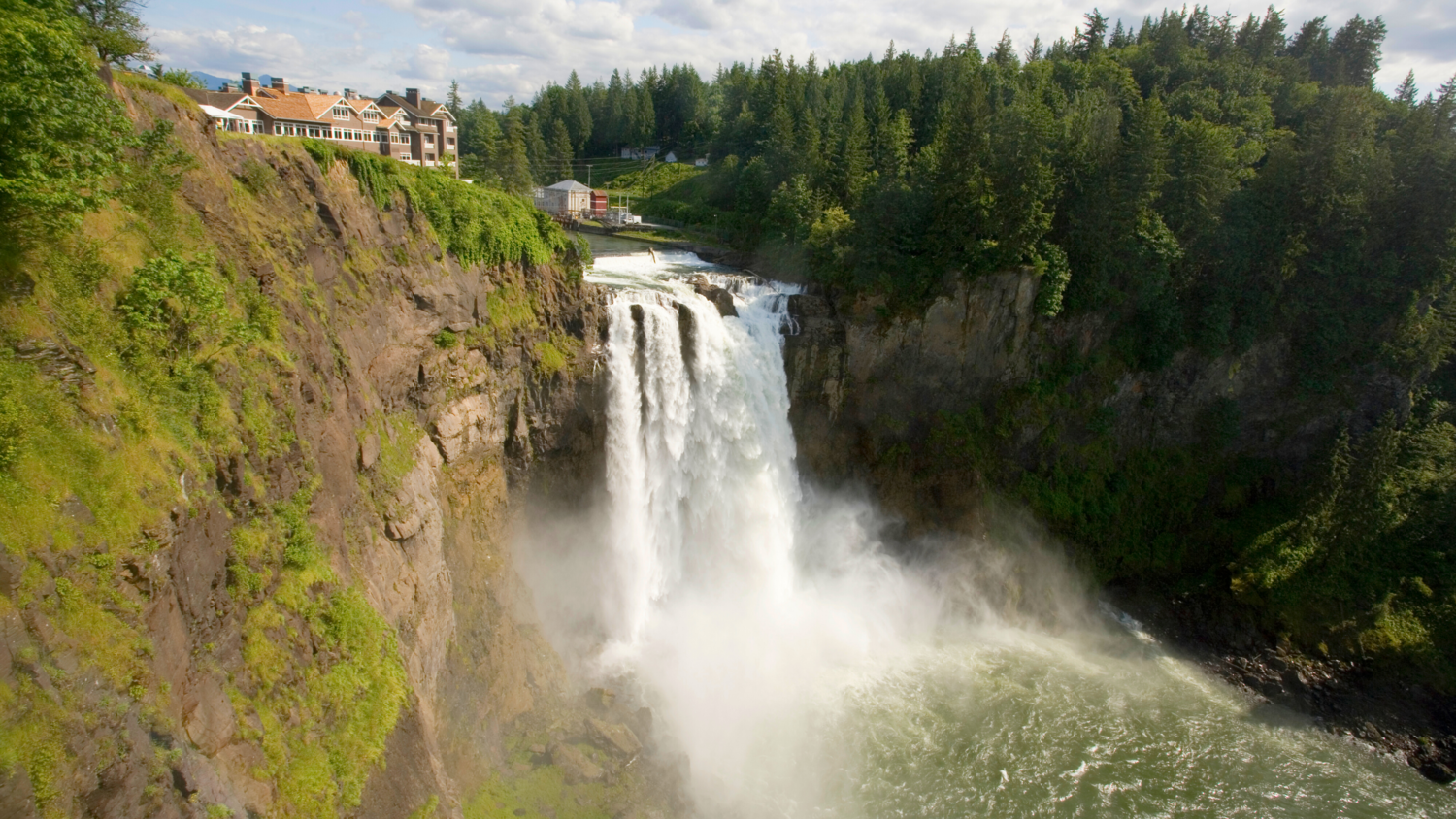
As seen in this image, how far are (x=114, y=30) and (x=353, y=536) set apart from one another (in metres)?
11.0

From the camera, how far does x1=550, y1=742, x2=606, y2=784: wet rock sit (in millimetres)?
21219

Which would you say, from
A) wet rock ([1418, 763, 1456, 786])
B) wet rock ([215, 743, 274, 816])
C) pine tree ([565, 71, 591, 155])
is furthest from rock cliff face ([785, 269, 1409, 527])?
pine tree ([565, 71, 591, 155])

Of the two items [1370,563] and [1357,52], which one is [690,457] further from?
[1357,52]

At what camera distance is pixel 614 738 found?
22.4m

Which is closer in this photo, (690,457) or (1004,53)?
(690,457)

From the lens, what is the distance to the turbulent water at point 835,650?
78.4ft

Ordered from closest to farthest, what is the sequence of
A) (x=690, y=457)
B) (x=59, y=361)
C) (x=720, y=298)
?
(x=59, y=361) < (x=690, y=457) < (x=720, y=298)

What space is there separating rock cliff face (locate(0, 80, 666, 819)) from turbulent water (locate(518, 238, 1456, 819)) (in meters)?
2.65

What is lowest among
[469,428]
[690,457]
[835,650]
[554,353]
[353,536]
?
[835,650]

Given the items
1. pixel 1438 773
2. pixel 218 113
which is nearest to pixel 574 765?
pixel 218 113

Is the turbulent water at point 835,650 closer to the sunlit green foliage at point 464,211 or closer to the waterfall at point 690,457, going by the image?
the waterfall at point 690,457

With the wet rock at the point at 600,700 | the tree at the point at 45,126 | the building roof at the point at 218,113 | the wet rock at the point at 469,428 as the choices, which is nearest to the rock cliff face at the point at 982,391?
the wet rock at the point at 469,428

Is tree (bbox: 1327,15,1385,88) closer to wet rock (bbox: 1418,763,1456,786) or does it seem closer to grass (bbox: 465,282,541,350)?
wet rock (bbox: 1418,763,1456,786)

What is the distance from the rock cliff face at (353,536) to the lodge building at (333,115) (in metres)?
5.60
